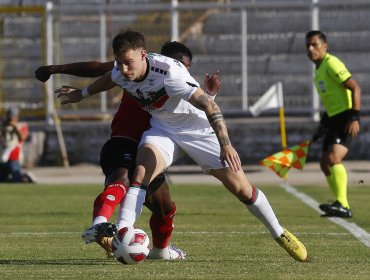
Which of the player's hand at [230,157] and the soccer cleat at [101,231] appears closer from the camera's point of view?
the soccer cleat at [101,231]

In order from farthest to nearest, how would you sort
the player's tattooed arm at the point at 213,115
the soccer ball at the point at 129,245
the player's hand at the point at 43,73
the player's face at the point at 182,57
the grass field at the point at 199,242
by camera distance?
the player's face at the point at 182,57
the player's hand at the point at 43,73
the player's tattooed arm at the point at 213,115
the soccer ball at the point at 129,245
the grass field at the point at 199,242

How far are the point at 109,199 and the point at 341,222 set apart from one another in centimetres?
516

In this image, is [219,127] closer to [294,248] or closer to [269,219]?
[269,219]

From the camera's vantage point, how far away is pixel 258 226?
13258 mm

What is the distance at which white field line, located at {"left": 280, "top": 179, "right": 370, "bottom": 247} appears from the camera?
11.7 meters

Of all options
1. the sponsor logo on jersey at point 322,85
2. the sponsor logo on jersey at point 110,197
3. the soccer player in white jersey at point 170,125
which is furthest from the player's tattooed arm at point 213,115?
the sponsor logo on jersey at point 322,85

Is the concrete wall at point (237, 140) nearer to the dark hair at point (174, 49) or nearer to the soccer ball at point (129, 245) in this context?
the dark hair at point (174, 49)

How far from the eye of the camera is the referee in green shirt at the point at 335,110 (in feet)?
49.1

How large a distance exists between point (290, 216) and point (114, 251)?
590 cm

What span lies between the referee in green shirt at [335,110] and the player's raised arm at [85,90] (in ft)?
18.4

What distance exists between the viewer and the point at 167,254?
1005 cm

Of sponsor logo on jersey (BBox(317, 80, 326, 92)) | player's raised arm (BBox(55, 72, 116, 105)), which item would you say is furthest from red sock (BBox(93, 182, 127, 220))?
sponsor logo on jersey (BBox(317, 80, 326, 92))

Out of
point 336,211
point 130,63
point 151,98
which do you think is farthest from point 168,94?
point 336,211

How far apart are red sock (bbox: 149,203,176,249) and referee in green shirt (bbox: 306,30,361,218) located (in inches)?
197
